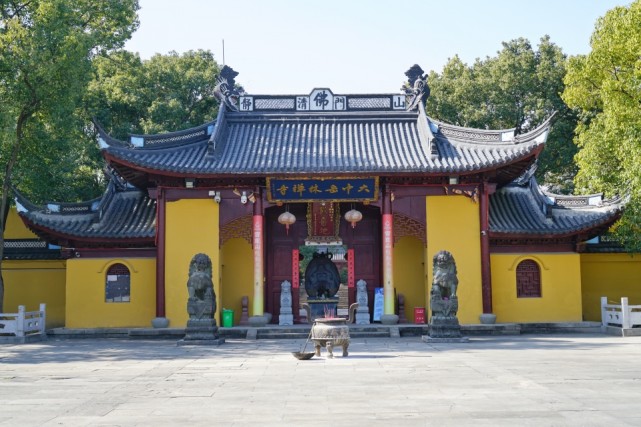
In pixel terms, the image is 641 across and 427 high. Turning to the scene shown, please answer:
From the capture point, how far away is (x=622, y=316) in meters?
16.5

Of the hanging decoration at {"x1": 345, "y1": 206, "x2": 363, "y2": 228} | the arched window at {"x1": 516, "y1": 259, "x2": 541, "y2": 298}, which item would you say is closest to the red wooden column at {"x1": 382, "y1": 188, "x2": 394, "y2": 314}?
the hanging decoration at {"x1": 345, "y1": 206, "x2": 363, "y2": 228}

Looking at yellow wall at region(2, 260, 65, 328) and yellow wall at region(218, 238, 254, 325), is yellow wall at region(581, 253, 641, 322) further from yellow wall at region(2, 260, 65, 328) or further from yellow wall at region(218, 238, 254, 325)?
yellow wall at region(2, 260, 65, 328)

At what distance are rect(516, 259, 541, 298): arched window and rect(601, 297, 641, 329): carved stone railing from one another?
177 cm

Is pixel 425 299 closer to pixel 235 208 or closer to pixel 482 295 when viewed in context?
pixel 482 295

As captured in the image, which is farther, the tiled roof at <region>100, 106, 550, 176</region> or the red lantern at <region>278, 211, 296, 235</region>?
the red lantern at <region>278, 211, 296, 235</region>

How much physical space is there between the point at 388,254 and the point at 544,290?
172 inches

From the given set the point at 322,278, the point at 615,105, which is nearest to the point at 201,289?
the point at 322,278

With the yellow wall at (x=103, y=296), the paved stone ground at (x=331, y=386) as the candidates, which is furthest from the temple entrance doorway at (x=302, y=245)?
the paved stone ground at (x=331, y=386)

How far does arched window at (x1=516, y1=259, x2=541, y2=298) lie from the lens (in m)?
18.7

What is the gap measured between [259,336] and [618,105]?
10.2 m

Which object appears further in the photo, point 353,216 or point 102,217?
point 102,217

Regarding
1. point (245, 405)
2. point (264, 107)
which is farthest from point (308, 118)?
point (245, 405)

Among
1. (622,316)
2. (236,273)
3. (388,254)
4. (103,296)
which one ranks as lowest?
(622,316)

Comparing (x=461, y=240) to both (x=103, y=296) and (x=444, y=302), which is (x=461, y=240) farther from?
(x=103, y=296)
